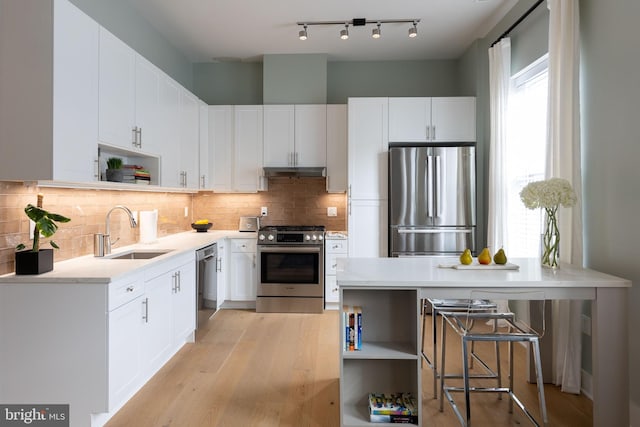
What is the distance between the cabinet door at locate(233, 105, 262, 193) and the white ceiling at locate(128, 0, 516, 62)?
780 millimetres

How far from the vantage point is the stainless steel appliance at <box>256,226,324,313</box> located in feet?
14.5

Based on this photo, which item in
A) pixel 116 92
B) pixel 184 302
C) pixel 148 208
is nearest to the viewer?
pixel 116 92

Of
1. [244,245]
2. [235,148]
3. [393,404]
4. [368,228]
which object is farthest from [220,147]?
[393,404]

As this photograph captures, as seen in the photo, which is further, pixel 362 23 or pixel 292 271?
pixel 292 271

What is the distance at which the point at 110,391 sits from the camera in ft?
7.07

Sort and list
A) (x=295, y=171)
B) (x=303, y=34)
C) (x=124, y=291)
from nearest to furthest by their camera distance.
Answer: (x=124, y=291) → (x=303, y=34) → (x=295, y=171)

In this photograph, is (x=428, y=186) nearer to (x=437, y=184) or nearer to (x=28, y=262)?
(x=437, y=184)

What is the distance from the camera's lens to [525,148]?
11.4 feet

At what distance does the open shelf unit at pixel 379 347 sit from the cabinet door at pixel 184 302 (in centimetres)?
157

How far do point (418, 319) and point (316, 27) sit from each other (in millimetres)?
3293

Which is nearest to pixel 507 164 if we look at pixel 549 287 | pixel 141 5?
pixel 549 287

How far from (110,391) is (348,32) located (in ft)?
12.8

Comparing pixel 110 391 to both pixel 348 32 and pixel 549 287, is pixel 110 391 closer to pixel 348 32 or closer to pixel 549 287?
pixel 549 287

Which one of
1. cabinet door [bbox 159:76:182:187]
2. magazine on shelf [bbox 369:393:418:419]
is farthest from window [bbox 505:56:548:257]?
cabinet door [bbox 159:76:182:187]
